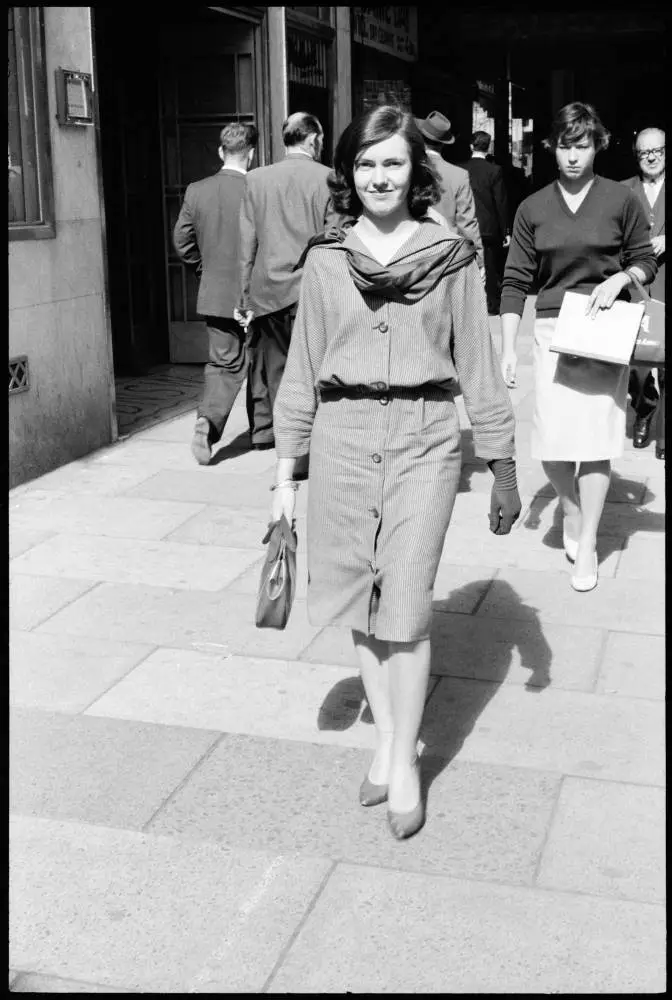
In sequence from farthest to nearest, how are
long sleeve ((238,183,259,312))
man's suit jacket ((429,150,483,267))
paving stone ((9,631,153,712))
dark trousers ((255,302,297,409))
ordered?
dark trousers ((255,302,297,409))
long sleeve ((238,183,259,312))
man's suit jacket ((429,150,483,267))
paving stone ((9,631,153,712))

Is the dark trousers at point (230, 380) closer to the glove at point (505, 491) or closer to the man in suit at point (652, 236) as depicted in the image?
the man in suit at point (652, 236)

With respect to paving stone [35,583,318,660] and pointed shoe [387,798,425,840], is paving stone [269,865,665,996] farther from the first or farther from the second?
paving stone [35,583,318,660]

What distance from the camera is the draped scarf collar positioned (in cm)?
334

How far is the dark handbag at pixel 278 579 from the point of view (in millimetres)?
3389

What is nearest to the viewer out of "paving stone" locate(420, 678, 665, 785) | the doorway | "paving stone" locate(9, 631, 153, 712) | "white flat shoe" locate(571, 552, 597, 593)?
"paving stone" locate(420, 678, 665, 785)

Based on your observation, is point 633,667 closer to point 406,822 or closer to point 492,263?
point 406,822

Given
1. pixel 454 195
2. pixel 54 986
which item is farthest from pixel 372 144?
pixel 454 195

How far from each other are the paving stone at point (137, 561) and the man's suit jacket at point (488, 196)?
8281 mm

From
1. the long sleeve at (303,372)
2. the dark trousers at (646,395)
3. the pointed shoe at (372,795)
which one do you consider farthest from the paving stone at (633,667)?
the dark trousers at (646,395)

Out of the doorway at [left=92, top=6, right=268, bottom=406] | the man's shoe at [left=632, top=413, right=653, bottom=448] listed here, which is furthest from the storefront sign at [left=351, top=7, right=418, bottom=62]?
the man's shoe at [left=632, top=413, right=653, bottom=448]

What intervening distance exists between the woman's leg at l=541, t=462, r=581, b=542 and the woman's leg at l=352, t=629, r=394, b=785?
2.33 m

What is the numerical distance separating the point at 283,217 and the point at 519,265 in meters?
2.15

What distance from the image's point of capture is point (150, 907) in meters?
3.05

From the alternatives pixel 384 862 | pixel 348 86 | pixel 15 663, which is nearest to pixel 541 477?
pixel 15 663
